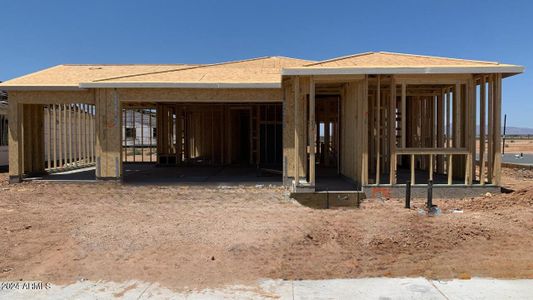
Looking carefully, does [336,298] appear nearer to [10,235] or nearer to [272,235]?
[272,235]

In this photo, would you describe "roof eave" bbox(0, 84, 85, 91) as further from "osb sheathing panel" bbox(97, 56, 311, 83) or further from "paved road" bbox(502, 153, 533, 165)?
"paved road" bbox(502, 153, 533, 165)

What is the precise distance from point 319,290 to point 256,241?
191cm

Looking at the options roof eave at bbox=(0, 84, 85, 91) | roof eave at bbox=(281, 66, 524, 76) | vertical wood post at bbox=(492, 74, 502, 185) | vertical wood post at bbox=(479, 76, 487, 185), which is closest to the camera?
roof eave at bbox=(281, 66, 524, 76)

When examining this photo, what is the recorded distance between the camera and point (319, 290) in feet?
15.9

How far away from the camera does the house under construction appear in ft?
33.9

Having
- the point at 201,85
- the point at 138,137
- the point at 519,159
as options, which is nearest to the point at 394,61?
the point at 201,85

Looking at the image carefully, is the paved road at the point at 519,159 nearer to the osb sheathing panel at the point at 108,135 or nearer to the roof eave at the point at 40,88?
the osb sheathing panel at the point at 108,135

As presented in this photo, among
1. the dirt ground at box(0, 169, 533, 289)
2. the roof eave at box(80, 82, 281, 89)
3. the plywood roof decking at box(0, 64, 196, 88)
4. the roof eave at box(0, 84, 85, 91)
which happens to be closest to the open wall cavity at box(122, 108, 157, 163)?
the plywood roof decking at box(0, 64, 196, 88)

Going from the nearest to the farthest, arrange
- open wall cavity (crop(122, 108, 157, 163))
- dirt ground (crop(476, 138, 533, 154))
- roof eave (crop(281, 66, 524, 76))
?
roof eave (crop(281, 66, 524, 76))
open wall cavity (crop(122, 108, 157, 163))
dirt ground (crop(476, 138, 533, 154))

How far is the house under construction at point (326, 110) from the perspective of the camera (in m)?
10.3

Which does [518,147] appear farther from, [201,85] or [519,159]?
[201,85]

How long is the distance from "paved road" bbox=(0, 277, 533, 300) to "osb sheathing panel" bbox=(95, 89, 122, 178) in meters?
8.25

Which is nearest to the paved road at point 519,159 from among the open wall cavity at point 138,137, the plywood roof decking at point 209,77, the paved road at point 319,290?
the plywood roof decking at point 209,77

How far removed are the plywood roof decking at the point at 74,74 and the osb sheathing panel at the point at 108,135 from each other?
3.72 feet
